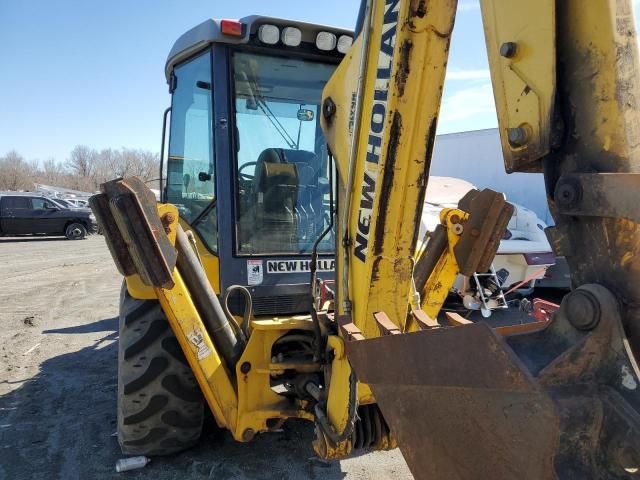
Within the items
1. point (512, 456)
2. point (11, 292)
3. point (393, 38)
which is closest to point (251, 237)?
point (393, 38)

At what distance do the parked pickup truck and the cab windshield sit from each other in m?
19.6

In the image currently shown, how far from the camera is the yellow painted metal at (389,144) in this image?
69.6 inches

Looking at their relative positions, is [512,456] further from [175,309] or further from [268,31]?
[268,31]

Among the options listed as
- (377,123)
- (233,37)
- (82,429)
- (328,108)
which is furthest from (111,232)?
(82,429)

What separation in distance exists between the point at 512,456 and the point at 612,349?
0.34 metres

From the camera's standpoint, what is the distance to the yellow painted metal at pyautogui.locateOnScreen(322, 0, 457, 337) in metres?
1.77

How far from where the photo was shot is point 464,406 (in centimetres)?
130

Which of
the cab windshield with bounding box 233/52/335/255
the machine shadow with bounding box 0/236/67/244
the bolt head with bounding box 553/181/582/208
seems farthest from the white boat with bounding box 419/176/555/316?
the machine shadow with bounding box 0/236/67/244

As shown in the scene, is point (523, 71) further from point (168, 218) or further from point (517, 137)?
point (168, 218)

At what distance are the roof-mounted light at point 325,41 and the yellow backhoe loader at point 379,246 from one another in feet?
0.04

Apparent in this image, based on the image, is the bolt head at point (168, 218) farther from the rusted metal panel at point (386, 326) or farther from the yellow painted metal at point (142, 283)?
the rusted metal panel at point (386, 326)

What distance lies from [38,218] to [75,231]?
1.48 m

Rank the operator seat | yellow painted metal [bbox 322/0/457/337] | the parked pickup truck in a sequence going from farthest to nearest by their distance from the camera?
the parked pickup truck < the operator seat < yellow painted metal [bbox 322/0/457/337]

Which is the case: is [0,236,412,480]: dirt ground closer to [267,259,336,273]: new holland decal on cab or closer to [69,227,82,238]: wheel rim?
[267,259,336,273]: new holland decal on cab
